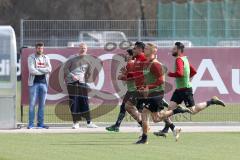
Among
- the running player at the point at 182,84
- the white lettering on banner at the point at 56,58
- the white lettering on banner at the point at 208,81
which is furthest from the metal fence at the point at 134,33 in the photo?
the running player at the point at 182,84

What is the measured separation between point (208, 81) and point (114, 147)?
779cm

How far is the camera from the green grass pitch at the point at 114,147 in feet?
57.5

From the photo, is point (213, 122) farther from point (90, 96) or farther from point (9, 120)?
point (9, 120)

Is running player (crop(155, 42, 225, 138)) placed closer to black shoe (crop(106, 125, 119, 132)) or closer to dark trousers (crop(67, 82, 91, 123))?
black shoe (crop(106, 125, 119, 132))

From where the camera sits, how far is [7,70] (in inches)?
983

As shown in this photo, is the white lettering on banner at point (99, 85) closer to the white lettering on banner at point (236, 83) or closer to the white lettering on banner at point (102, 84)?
the white lettering on banner at point (102, 84)

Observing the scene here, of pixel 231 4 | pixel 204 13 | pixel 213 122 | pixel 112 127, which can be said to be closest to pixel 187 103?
pixel 112 127

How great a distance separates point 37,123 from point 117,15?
45.1 meters

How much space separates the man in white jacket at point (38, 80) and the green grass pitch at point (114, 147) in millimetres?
2397

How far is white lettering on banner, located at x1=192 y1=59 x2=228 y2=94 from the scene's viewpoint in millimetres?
26734

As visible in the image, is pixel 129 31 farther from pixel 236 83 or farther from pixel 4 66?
pixel 4 66

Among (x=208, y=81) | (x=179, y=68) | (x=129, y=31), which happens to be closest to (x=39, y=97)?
(x=208, y=81)

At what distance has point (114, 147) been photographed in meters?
19.5

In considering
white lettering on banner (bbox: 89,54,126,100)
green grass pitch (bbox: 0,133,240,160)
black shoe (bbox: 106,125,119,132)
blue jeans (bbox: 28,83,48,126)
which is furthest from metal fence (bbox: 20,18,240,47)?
green grass pitch (bbox: 0,133,240,160)
